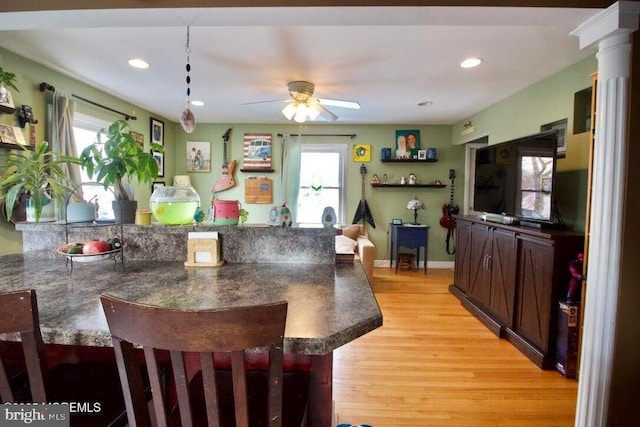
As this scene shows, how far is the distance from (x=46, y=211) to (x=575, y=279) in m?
3.72

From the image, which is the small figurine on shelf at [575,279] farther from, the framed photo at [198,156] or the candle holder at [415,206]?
the framed photo at [198,156]

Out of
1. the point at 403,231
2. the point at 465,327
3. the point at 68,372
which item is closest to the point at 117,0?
the point at 68,372

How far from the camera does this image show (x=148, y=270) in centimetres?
139

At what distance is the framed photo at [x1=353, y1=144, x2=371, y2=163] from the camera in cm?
504

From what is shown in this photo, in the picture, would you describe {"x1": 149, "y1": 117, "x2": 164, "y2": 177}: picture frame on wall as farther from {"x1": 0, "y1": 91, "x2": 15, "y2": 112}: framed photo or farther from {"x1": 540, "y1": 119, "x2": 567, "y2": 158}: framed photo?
{"x1": 540, "y1": 119, "x2": 567, "y2": 158}: framed photo

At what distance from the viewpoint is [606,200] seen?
1380 millimetres

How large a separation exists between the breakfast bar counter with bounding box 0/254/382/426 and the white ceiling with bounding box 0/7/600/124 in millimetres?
1189

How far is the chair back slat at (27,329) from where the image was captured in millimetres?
704

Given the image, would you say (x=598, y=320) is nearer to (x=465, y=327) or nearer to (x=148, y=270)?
(x=465, y=327)

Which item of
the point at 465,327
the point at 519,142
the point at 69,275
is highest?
the point at 519,142

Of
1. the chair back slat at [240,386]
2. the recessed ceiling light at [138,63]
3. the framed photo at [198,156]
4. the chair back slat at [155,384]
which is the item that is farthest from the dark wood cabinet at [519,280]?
the framed photo at [198,156]

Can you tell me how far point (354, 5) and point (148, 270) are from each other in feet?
4.94

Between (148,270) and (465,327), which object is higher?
(148,270)

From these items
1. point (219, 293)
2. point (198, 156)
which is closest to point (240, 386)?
point (219, 293)
